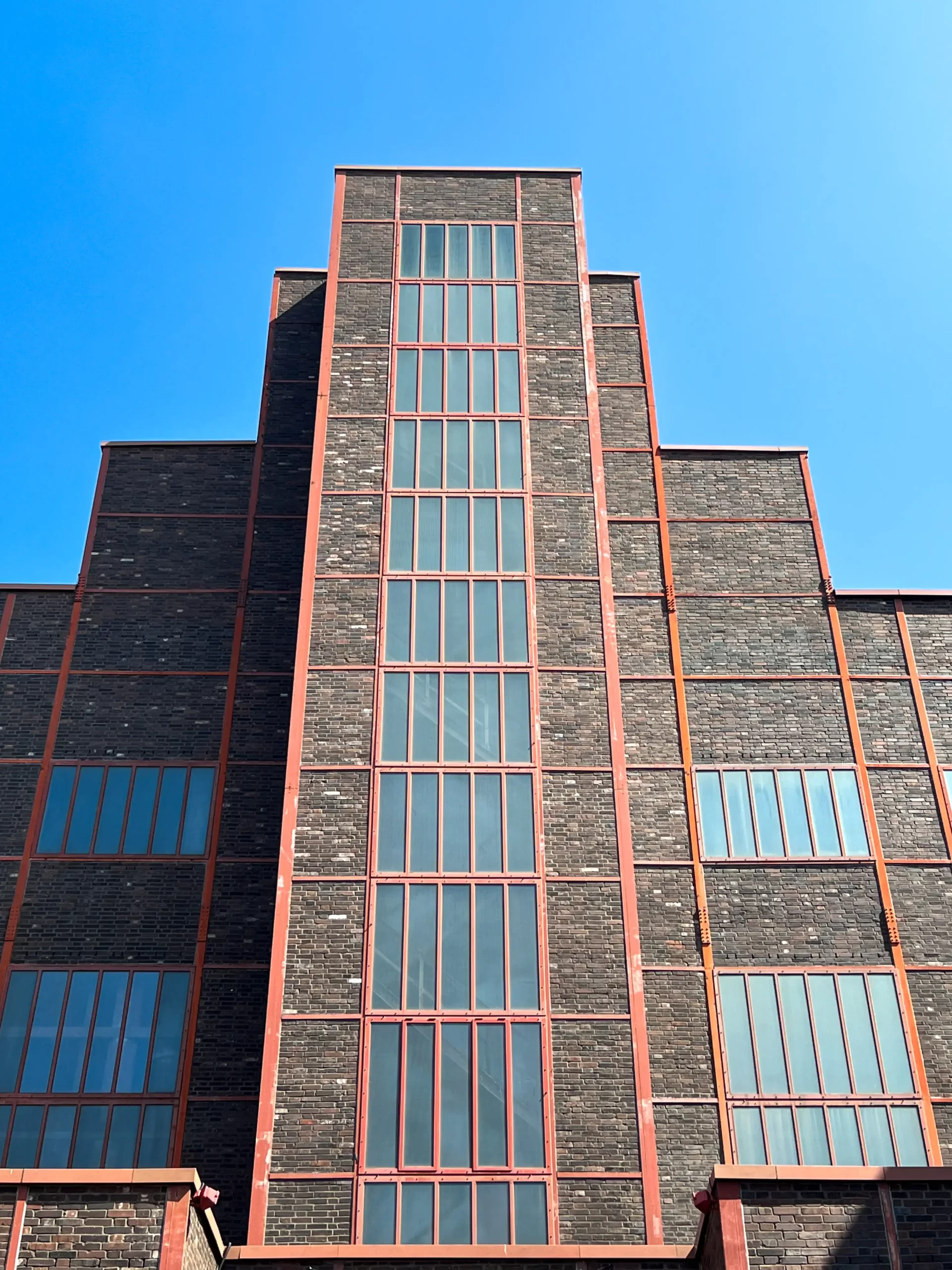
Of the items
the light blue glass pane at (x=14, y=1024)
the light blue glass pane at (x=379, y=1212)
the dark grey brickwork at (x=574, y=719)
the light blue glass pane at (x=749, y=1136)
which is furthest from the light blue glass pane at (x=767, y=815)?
the light blue glass pane at (x=14, y=1024)

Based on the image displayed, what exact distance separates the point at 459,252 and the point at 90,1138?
20934 millimetres

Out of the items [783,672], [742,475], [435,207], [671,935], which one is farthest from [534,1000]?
[435,207]

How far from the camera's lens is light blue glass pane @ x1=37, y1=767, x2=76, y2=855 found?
2445 cm

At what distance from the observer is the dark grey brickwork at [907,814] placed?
80.0 feet

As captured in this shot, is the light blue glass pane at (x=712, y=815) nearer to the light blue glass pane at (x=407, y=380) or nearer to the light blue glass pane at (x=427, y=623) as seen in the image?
the light blue glass pane at (x=427, y=623)

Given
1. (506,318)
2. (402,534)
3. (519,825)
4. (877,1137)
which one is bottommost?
(877,1137)

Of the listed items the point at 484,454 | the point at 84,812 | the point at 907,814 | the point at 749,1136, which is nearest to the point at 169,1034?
the point at 84,812

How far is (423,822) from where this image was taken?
22.5m

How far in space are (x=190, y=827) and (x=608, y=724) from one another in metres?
8.42

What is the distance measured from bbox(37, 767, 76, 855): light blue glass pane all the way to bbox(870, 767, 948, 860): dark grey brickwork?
15882 millimetres

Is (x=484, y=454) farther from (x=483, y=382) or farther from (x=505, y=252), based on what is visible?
(x=505, y=252)

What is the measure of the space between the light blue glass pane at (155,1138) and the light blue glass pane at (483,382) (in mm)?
15583

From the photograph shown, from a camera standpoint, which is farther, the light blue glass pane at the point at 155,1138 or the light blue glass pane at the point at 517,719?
the light blue glass pane at the point at 517,719

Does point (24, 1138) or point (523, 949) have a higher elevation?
point (523, 949)
